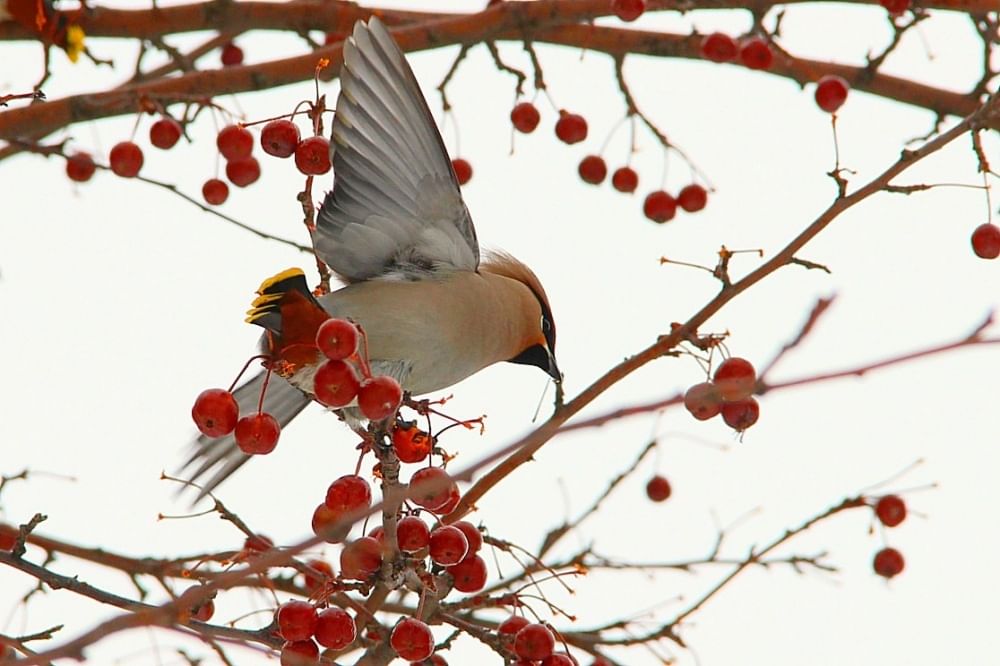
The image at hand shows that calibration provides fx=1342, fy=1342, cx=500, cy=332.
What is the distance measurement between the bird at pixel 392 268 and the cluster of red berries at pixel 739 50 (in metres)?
0.82

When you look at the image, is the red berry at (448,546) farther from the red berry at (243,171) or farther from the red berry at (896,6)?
the red berry at (896,6)

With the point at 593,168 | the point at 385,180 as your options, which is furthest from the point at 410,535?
the point at 593,168

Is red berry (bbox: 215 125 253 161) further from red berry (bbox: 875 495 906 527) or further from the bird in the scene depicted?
red berry (bbox: 875 495 906 527)

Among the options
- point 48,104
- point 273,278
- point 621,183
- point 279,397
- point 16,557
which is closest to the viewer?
point 16,557

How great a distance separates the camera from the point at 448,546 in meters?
2.18

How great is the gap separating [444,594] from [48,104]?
1.59 metres

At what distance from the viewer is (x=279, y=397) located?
11.9 feet

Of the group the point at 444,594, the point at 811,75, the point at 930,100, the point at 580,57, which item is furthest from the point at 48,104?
the point at 930,100

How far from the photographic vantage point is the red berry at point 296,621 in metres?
2.06

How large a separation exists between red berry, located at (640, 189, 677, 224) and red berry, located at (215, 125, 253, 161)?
1.29 metres

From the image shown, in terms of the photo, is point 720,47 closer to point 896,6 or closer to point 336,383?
point 896,6

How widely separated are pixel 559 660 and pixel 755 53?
1993mm

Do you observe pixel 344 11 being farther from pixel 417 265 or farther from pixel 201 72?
pixel 417 265

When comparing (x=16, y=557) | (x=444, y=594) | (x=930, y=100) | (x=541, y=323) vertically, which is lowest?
(x=16, y=557)
